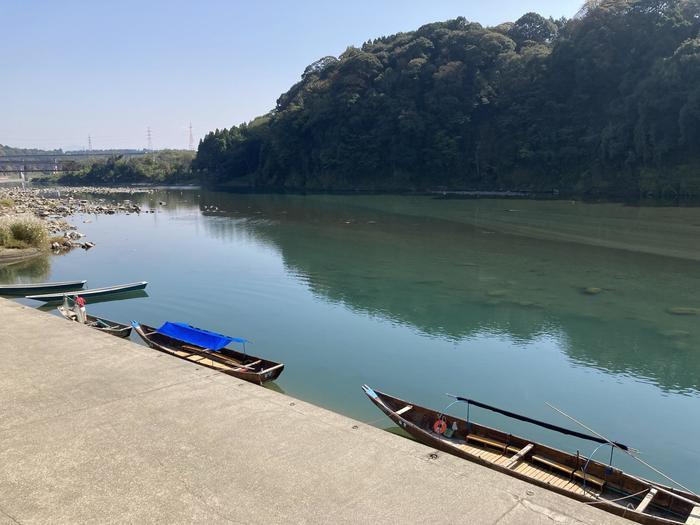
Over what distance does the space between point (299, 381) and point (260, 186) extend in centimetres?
9926

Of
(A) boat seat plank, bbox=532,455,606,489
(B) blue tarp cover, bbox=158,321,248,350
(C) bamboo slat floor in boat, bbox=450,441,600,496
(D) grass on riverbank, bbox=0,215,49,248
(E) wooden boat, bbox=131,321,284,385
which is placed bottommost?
(C) bamboo slat floor in boat, bbox=450,441,600,496

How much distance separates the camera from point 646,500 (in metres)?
8.77

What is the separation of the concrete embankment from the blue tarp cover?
2667 mm

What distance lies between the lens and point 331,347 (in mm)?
18922

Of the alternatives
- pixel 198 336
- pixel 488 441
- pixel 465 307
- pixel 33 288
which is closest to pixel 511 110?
pixel 465 307

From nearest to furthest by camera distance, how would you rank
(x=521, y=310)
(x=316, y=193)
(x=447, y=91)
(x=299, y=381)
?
(x=299, y=381)
(x=521, y=310)
(x=447, y=91)
(x=316, y=193)

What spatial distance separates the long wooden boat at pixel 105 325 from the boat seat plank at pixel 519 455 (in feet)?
44.1

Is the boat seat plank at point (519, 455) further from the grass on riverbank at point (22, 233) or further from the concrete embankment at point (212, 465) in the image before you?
the grass on riverbank at point (22, 233)

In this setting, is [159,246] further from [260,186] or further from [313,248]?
[260,186]

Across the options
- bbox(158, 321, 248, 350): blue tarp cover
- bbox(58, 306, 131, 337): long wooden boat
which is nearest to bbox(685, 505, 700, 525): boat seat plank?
bbox(158, 321, 248, 350): blue tarp cover

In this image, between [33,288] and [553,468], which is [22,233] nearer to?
[33,288]

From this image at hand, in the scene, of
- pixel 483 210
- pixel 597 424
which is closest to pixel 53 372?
pixel 597 424

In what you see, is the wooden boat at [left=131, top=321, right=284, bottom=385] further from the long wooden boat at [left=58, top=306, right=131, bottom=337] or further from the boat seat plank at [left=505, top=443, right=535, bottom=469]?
the boat seat plank at [left=505, top=443, right=535, bottom=469]

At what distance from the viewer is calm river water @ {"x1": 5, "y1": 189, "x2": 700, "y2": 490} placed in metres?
15.0
